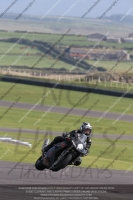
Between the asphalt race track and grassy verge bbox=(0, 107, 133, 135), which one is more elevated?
grassy verge bbox=(0, 107, 133, 135)

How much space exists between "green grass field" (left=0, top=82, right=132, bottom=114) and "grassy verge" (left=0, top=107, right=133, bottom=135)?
7.78 m

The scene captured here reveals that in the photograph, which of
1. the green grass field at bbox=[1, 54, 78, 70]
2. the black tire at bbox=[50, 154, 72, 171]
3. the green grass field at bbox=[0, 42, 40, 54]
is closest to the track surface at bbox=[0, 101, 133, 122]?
the black tire at bbox=[50, 154, 72, 171]

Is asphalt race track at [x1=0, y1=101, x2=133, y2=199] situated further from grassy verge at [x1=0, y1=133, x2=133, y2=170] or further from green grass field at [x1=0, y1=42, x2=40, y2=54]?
green grass field at [x1=0, y1=42, x2=40, y2=54]

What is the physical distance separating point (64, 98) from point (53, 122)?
1828cm

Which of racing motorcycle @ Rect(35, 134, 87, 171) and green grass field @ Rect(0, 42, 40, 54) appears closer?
racing motorcycle @ Rect(35, 134, 87, 171)

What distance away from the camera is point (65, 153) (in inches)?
673

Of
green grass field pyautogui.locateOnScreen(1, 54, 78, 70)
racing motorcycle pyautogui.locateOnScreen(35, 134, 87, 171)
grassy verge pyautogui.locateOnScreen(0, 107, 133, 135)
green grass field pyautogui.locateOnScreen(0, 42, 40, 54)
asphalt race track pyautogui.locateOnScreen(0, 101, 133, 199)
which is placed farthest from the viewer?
green grass field pyautogui.locateOnScreen(0, 42, 40, 54)

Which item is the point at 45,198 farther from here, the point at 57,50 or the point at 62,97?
the point at 57,50

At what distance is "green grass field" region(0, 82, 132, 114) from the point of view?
199ft

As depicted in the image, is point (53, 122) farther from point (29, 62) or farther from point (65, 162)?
point (29, 62)

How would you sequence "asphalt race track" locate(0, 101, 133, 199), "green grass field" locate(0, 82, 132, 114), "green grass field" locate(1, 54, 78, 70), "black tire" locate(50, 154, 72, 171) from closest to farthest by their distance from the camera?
1. "black tire" locate(50, 154, 72, 171)
2. "asphalt race track" locate(0, 101, 133, 199)
3. "green grass field" locate(0, 82, 132, 114)
4. "green grass field" locate(1, 54, 78, 70)

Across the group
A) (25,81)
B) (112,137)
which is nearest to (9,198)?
(112,137)

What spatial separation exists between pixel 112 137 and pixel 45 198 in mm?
26237

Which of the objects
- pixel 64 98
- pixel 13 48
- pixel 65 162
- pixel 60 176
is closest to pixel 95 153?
pixel 60 176
